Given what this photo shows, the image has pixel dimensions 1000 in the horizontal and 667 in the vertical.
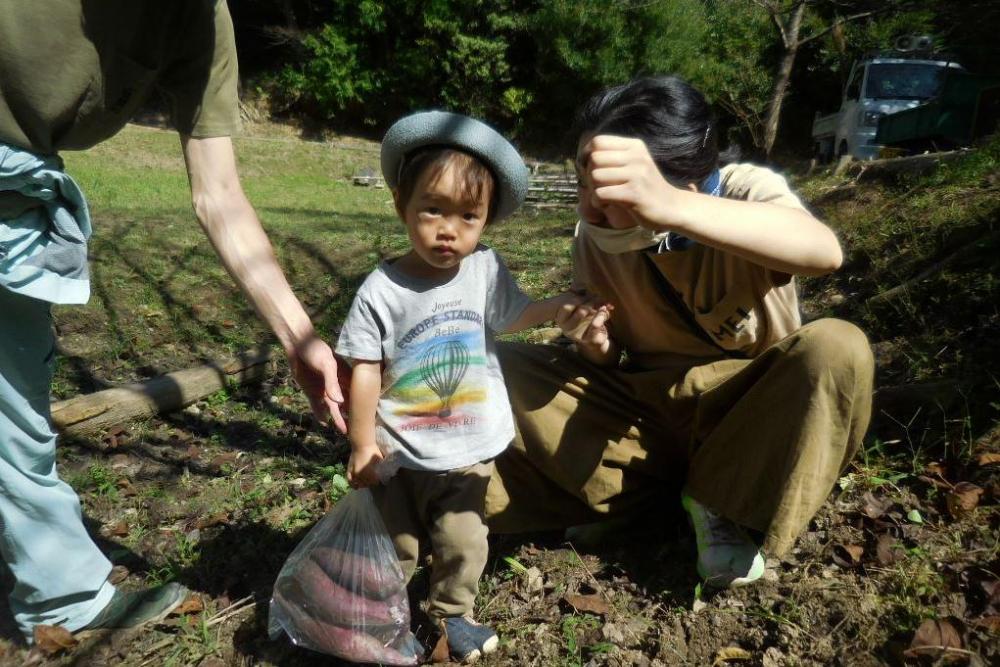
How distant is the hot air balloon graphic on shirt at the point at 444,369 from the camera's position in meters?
1.99

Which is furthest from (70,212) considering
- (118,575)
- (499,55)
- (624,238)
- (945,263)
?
(499,55)

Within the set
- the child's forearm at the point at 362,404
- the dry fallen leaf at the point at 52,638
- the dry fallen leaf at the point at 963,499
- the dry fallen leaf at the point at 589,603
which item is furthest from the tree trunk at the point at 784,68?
the dry fallen leaf at the point at 52,638

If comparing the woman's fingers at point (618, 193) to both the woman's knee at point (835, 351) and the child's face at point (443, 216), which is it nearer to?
the child's face at point (443, 216)

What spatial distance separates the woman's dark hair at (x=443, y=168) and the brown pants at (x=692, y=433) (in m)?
0.78

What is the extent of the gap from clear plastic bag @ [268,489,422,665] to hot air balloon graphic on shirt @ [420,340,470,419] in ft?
1.01

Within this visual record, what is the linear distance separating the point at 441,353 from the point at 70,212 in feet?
3.11

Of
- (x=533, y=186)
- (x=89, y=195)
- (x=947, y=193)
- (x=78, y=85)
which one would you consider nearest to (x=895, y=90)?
(x=533, y=186)

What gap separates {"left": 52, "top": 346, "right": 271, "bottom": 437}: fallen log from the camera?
129 inches

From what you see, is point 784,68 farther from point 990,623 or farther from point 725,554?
point 990,623

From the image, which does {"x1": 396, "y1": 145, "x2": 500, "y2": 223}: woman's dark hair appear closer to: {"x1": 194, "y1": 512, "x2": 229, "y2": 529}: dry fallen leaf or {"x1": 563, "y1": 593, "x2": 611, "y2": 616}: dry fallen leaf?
{"x1": 563, "y1": 593, "x2": 611, "y2": 616}: dry fallen leaf

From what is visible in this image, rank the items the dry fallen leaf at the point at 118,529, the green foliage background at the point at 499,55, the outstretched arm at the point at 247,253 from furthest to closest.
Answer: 1. the green foliage background at the point at 499,55
2. the dry fallen leaf at the point at 118,529
3. the outstretched arm at the point at 247,253

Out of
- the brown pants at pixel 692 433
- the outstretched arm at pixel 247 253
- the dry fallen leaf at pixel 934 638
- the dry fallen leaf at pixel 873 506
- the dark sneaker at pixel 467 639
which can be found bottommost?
the dark sneaker at pixel 467 639

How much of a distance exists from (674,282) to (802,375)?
45 cm

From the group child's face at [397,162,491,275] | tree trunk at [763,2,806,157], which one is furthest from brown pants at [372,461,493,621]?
tree trunk at [763,2,806,157]
